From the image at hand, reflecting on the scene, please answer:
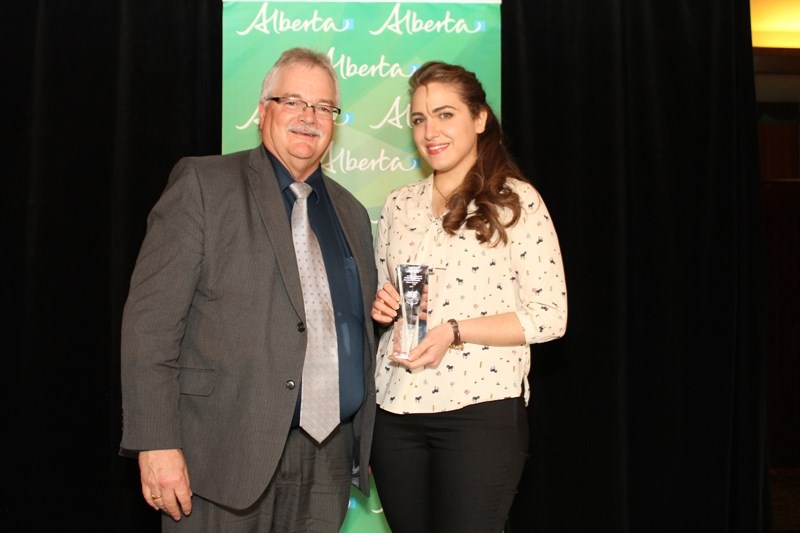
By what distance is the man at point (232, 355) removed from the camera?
1.85 metres

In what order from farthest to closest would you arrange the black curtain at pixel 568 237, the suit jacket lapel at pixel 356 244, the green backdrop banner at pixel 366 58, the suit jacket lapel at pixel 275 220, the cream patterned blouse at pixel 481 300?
the black curtain at pixel 568 237
the green backdrop banner at pixel 366 58
the suit jacket lapel at pixel 356 244
the cream patterned blouse at pixel 481 300
the suit jacket lapel at pixel 275 220

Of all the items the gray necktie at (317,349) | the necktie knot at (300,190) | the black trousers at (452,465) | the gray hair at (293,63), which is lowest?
the black trousers at (452,465)

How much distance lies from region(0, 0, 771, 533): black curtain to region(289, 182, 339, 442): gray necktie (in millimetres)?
1202

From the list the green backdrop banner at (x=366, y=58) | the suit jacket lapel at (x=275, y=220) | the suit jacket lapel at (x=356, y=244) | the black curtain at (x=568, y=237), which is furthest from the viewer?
the black curtain at (x=568, y=237)

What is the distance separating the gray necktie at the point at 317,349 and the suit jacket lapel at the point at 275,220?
61 mm

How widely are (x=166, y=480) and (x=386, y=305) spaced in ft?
2.36

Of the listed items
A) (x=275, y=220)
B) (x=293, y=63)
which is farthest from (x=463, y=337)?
(x=293, y=63)

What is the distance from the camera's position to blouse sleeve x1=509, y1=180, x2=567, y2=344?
6.82 ft

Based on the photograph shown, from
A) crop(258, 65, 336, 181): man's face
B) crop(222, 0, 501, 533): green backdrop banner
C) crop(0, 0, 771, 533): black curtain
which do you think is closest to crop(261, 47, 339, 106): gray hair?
crop(258, 65, 336, 181): man's face

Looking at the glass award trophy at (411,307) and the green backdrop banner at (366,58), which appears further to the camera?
the green backdrop banner at (366,58)

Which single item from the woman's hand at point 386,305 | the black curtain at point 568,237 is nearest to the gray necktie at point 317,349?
the woman's hand at point 386,305

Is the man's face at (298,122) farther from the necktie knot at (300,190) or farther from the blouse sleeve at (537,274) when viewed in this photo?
the blouse sleeve at (537,274)

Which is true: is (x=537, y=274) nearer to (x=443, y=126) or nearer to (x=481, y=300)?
(x=481, y=300)

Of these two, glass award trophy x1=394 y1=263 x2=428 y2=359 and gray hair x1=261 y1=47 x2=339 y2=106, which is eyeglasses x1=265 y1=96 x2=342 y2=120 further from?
glass award trophy x1=394 y1=263 x2=428 y2=359
